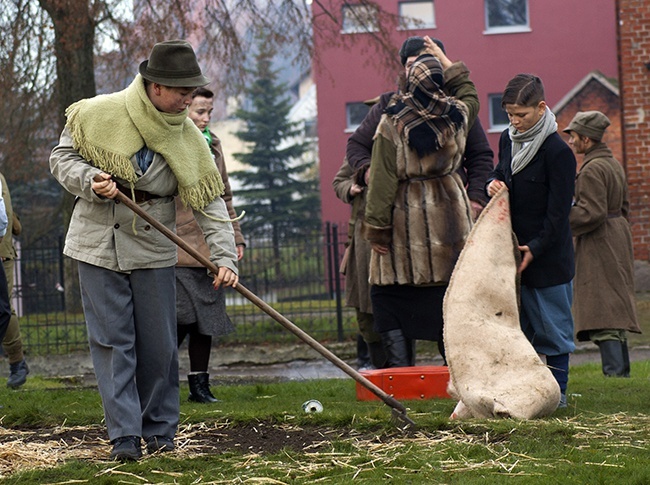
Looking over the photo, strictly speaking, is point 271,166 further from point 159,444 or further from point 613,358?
point 159,444

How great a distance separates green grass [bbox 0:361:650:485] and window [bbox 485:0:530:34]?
32.2 meters

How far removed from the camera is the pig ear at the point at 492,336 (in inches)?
245

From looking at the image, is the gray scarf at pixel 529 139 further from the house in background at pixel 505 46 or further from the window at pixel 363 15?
the house in background at pixel 505 46

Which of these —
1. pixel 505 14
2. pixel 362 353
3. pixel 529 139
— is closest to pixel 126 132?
pixel 529 139

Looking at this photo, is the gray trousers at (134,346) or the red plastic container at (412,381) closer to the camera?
the gray trousers at (134,346)

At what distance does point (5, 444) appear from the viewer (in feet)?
19.0

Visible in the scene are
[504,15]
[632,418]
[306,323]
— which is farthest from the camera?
[504,15]

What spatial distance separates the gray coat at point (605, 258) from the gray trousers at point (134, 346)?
4.00 m

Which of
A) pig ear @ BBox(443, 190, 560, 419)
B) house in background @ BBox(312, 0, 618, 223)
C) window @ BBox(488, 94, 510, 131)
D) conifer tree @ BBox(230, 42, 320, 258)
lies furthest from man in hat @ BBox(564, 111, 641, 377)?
conifer tree @ BBox(230, 42, 320, 258)

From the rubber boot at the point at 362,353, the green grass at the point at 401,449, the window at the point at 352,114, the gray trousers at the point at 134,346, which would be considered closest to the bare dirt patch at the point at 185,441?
the green grass at the point at 401,449

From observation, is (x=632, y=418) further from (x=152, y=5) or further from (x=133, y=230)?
(x=152, y=5)

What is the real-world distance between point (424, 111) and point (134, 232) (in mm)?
2236

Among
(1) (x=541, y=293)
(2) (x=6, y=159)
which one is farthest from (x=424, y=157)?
(2) (x=6, y=159)

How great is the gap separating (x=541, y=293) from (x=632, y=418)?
3.19 feet
